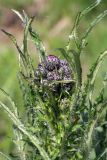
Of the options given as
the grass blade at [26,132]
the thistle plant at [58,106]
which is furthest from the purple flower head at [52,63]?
the grass blade at [26,132]

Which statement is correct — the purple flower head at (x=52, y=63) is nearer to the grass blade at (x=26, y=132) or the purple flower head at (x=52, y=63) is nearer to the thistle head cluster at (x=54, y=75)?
the thistle head cluster at (x=54, y=75)

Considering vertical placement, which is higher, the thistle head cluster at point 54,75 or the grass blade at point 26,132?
the thistle head cluster at point 54,75

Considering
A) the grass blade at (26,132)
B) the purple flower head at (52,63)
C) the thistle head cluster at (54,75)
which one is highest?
the purple flower head at (52,63)

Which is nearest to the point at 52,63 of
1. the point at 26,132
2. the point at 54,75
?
the point at 54,75

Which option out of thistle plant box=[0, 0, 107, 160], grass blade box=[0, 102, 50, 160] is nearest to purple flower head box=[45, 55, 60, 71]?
thistle plant box=[0, 0, 107, 160]

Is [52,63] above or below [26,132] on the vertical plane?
above

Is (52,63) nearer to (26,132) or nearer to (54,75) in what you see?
(54,75)

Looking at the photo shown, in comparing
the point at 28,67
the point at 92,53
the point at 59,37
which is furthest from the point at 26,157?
the point at 59,37

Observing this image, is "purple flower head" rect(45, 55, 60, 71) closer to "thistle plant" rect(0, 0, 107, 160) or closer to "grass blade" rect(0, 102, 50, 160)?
"thistle plant" rect(0, 0, 107, 160)
